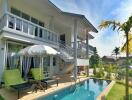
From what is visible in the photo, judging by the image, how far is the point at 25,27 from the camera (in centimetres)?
1650

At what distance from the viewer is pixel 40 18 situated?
22141 mm

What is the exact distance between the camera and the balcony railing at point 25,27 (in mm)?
14249

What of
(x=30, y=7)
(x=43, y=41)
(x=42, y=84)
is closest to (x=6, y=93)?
(x=42, y=84)

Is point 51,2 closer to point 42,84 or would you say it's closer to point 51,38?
point 51,38

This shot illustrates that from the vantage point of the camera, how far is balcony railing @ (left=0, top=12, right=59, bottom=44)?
14249mm

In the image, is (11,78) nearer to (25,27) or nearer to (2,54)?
(2,54)

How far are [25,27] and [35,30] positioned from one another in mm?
1850

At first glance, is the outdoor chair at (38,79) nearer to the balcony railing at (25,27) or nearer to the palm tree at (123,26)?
the balcony railing at (25,27)

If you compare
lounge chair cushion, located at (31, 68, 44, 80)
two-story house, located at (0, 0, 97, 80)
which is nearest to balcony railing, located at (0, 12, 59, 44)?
two-story house, located at (0, 0, 97, 80)

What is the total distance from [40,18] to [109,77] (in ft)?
Answer: 41.6

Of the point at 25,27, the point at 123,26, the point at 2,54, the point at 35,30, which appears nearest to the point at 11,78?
the point at 2,54

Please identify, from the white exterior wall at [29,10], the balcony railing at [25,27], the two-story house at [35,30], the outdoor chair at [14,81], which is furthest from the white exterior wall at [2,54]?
the white exterior wall at [29,10]

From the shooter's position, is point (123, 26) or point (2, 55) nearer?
point (123, 26)

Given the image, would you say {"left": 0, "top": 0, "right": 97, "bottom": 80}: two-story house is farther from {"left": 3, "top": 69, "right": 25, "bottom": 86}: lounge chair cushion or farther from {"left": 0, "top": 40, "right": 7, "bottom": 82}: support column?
{"left": 3, "top": 69, "right": 25, "bottom": 86}: lounge chair cushion
